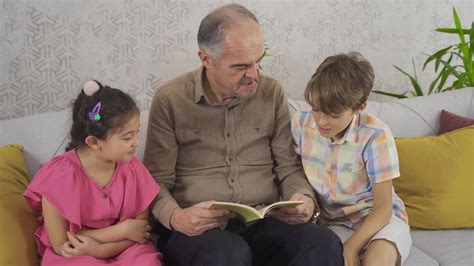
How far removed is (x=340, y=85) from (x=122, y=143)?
26.9 inches

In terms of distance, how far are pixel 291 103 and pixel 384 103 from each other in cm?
43

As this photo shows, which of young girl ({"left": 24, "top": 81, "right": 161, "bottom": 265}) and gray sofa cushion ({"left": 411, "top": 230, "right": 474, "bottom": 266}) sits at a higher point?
young girl ({"left": 24, "top": 81, "right": 161, "bottom": 265})

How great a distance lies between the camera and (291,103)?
227 cm

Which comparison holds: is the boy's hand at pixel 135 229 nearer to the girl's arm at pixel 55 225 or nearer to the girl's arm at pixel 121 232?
the girl's arm at pixel 121 232

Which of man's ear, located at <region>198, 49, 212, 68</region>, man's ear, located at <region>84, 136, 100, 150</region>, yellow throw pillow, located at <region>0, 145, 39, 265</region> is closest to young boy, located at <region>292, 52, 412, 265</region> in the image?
man's ear, located at <region>198, 49, 212, 68</region>

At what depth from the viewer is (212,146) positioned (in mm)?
1888

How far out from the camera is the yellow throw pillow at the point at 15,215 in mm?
1555

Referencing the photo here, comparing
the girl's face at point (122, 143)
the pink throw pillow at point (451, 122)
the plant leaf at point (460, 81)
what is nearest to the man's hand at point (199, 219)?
the girl's face at point (122, 143)

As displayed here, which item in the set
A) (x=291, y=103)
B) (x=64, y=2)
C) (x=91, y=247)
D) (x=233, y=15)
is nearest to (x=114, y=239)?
(x=91, y=247)

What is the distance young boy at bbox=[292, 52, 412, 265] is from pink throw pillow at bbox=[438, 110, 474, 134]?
55cm

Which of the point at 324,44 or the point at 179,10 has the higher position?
the point at 179,10

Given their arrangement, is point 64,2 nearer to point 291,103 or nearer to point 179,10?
point 179,10

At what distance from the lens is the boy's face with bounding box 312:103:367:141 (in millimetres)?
1737

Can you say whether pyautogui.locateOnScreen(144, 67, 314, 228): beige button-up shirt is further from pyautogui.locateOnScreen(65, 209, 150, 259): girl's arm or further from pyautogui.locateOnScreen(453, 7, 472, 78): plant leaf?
pyautogui.locateOnScreen(453, 7, 472, 78): plant leaf
